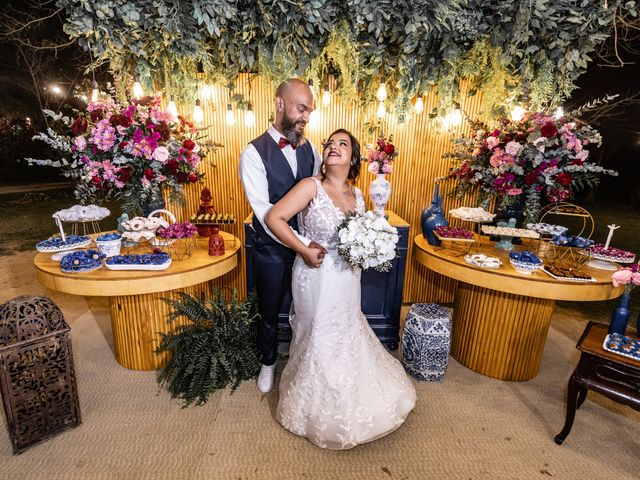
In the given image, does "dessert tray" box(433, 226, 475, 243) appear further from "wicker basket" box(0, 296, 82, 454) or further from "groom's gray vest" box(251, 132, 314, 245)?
"wicker basket" box(0, 296, 82, 454)

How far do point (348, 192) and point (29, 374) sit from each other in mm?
2558

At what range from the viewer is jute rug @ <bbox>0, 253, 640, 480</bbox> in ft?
7.73

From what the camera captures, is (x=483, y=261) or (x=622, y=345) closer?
(x=622, y=345)

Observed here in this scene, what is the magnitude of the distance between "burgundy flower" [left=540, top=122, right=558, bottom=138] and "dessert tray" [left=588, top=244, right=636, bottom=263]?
113 centimetres

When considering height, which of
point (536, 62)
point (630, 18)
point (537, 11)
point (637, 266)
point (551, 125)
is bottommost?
point (637, 266)

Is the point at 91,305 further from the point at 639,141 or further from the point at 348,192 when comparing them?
the point at 639,141

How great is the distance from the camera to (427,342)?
3213mm

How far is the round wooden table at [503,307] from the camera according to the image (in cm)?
288

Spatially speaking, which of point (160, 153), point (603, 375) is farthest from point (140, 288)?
point (603, 375)

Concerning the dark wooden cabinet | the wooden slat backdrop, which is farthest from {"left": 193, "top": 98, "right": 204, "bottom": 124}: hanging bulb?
the dark wooden cabinet

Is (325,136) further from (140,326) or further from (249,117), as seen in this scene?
(140,326)

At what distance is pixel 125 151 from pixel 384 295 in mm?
2886

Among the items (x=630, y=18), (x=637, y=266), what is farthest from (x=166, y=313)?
(x=630, y=18)

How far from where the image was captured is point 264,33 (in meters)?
3.26
